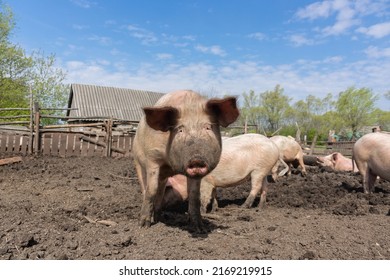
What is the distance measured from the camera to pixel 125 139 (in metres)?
14.4

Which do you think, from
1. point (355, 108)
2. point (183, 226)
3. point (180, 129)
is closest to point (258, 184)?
point (183, 226)

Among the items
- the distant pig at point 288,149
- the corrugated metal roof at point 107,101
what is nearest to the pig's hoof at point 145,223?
the distant pig at point 288,149

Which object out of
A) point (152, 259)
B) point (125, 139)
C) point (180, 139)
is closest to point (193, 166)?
point (180, 139)

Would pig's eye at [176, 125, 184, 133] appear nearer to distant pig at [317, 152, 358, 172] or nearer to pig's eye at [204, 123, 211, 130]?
pig's eye at [204, 123, 211, 130]

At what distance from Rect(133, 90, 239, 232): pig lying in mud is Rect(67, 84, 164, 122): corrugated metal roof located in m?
23.6

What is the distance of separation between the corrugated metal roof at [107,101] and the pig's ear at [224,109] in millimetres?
24240

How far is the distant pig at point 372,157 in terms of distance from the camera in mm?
7012

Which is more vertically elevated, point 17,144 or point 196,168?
point 196,168

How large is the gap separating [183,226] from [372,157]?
5162mm

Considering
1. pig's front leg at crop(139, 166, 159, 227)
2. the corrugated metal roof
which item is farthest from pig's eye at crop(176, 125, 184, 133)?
the corrugated metal roof

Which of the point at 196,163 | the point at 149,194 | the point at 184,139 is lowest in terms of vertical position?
the point at 149,194

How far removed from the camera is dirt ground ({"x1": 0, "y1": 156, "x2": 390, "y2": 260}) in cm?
307

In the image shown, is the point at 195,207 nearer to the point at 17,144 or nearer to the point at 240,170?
the point at 240,170

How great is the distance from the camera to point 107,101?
2864cm
